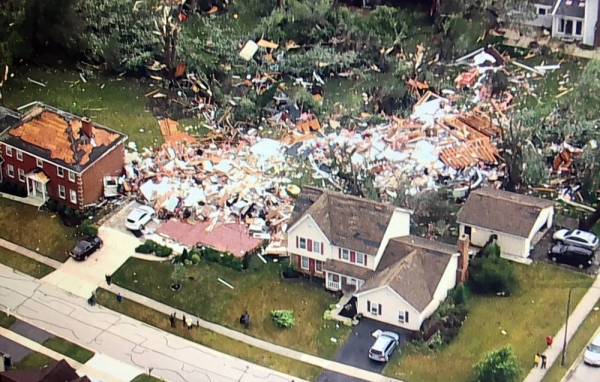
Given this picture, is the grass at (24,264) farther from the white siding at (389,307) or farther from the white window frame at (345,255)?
the white siding at (389,307)

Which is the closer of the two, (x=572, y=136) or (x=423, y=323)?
(x=423, y=323)

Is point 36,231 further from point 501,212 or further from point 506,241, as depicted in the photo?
point 506,241

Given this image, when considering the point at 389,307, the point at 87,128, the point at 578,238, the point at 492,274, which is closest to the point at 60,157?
the point at 87,128

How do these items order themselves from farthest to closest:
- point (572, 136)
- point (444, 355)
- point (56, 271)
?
1. point (572, 136)
2. point (56, 271)
3. point (444, 355)

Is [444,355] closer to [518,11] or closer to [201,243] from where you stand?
[201,243]

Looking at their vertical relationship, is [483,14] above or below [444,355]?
above

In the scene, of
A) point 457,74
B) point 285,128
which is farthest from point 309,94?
point 457,74

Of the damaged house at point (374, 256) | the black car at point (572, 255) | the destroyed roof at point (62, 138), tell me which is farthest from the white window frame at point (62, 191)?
the black car at point (572, 255)
